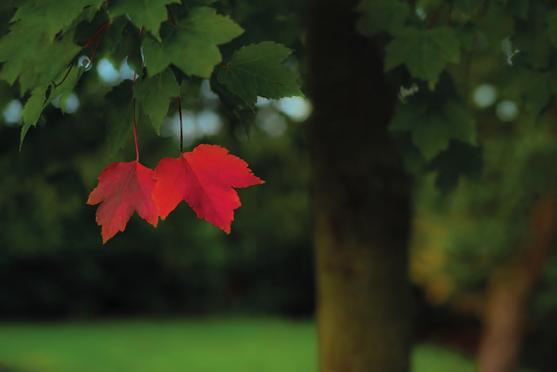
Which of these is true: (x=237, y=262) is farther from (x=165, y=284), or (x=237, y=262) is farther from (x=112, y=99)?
(x=112, y=99)

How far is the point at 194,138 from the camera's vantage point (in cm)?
568

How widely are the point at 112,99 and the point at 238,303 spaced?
57.1 ft

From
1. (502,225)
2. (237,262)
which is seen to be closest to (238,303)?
(237,262)

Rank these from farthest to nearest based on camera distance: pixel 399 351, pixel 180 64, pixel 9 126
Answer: pixel 9 126 < pixel 399 351 < pixel 180 64

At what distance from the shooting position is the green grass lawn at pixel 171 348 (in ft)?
41.2

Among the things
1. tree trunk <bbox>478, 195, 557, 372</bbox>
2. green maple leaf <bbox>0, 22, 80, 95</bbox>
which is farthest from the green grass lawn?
green maple leaf <bbox>0, 22, 80, 95</bbox>

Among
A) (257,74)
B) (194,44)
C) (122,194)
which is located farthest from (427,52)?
Result: (122,194)

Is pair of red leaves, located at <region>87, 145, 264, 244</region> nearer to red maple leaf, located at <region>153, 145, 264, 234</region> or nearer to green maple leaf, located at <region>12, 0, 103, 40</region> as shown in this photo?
red maple leaf, located at <region>153, 145, 264, 234</region>

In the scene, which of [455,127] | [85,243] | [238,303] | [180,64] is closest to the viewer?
[180,64]

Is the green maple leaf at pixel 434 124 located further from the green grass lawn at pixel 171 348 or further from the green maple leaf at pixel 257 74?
the green grass lawn at pixel 171 348

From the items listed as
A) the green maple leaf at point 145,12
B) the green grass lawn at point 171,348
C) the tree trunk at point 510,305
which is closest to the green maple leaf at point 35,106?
the green maple leaf at point 145,12

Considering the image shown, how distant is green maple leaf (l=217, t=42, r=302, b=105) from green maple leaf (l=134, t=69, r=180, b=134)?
133 mm

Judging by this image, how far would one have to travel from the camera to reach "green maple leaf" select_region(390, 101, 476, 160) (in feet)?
7.67

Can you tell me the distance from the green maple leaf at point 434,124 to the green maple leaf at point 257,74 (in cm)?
79
